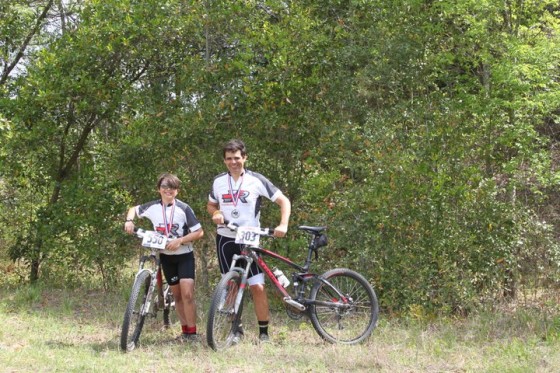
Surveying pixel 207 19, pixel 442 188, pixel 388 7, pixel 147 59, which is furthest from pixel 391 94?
pixel 147 59

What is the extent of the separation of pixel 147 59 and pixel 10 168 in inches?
103

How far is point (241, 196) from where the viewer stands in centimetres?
736

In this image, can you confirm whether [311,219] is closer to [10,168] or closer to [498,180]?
[498,180]

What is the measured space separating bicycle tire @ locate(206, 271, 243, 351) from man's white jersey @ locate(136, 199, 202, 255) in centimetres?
62

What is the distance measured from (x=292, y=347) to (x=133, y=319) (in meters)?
1.52

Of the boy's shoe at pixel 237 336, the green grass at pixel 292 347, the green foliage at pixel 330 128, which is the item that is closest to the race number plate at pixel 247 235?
the boy's shoe at pixel 237 336

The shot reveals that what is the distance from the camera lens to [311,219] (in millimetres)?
9492

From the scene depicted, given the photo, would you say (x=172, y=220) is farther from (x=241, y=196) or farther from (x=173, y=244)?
(x=241, y=196)

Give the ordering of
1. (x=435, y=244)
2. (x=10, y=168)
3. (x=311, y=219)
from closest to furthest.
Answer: (x=435, y=244), (x=311, y=219), (x=10, y=168)

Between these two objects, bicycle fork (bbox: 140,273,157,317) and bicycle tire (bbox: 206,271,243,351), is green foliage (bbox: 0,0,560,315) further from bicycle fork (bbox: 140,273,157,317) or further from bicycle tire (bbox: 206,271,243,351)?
bicycle fork (bbox: 140,273,157,317)

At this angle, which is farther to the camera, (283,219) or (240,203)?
(240,203)

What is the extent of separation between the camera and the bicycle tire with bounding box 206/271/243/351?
6828 millimetres

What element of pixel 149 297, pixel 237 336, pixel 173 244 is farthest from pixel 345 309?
pixel 149 297

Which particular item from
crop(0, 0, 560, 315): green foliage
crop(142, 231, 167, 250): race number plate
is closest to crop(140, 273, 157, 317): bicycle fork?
crop(142, 231, 167, 250): race number plate
